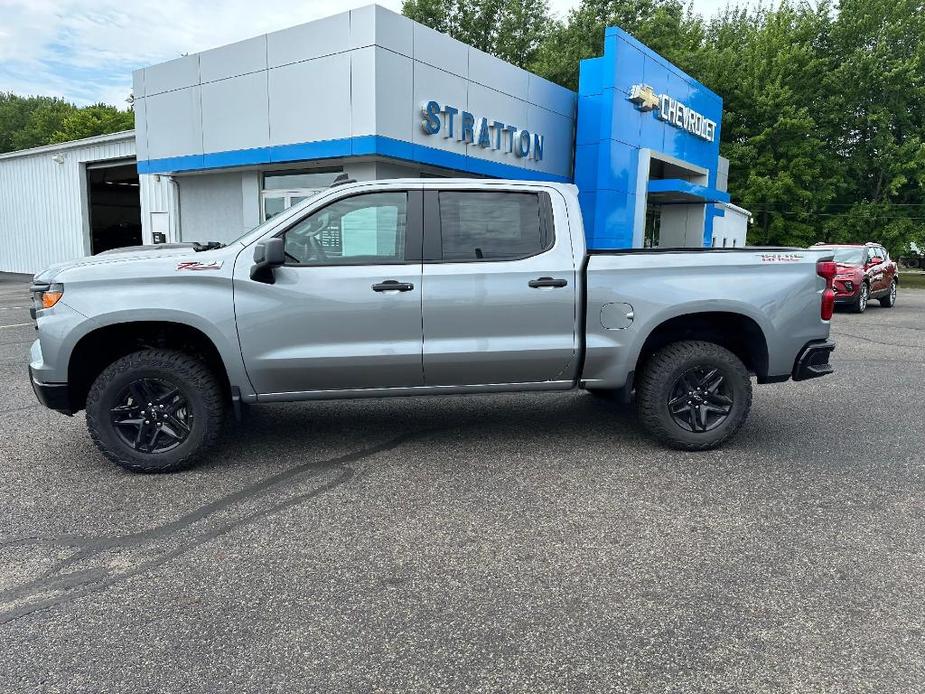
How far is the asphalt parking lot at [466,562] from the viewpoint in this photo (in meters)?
2.51

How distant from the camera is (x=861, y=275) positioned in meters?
15.9

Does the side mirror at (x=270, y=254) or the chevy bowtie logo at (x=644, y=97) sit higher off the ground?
the chevy bowtie logo at (x=644, y=97)

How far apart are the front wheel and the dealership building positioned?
9820 millimetres

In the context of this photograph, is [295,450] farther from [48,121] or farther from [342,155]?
[48,121]

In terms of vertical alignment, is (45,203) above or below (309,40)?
below

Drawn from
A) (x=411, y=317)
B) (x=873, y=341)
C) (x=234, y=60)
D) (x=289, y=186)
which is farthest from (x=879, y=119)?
(x=411, y=317)

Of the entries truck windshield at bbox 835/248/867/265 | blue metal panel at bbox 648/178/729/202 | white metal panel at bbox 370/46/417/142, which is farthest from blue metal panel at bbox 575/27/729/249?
white metal panel at bbox 370/46/417/142

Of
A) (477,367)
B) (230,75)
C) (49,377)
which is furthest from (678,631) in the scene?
(230,75)

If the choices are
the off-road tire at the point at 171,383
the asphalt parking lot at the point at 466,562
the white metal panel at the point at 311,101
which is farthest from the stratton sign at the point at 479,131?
the off-road tire at the point at 171,383

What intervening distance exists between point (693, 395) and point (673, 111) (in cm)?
A: 1906

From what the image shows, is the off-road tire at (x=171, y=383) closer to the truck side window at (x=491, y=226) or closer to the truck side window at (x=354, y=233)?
the truck side window at (x=354, y=233)

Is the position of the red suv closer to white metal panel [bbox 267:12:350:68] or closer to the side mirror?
white metal panel [bbox 267:12:350:68]

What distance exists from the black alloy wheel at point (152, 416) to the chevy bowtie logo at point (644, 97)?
17783 mm

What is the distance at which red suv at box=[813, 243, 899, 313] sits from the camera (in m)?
15.6
